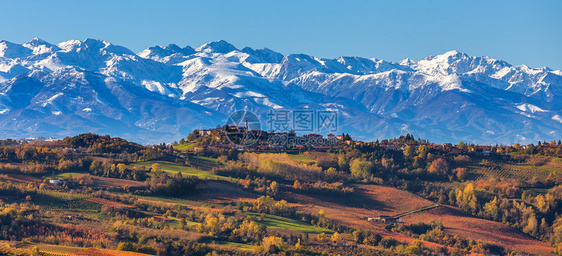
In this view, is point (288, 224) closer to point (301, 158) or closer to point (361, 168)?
point (361, 168)

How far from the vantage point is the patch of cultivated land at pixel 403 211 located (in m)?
73.9

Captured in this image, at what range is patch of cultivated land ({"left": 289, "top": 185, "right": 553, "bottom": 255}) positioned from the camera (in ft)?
243

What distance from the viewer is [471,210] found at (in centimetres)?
9012

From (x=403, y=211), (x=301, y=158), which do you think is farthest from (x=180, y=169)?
(x=403, y=211)

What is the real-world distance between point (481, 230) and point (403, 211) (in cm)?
1092

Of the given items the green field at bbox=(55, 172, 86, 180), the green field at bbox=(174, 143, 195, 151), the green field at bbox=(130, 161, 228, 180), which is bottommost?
the green field at bbox=(55, 172, 86, 180)

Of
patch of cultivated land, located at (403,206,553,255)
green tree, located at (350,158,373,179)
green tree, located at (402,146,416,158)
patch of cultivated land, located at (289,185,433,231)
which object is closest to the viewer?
patch of cultivated land, located at (403,206,553,255)

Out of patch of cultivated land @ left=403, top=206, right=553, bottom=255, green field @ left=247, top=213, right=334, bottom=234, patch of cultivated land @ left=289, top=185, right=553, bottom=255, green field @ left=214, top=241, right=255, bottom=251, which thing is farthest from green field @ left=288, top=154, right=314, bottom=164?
green field @ left=214, top=241, right=255, bottom=251

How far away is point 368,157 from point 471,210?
1218 inches

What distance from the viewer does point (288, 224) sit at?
70125 millimetres

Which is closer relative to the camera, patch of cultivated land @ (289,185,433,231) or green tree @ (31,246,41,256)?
green tree @ (31,246,41,256)

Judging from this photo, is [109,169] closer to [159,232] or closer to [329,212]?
[329,212]

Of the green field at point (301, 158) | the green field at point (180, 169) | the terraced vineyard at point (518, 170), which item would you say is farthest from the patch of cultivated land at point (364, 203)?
the terraced vineyard at point (518, 170)

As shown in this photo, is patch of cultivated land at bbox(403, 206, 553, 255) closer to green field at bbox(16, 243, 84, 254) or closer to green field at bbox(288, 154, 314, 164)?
green field at bbox(288, 154, 314, 164)
